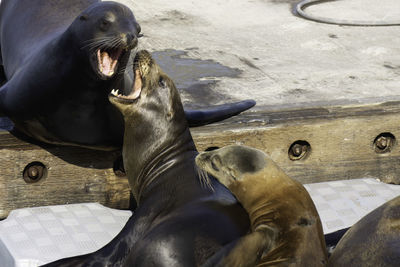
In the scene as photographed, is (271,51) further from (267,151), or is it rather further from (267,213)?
(267,213)

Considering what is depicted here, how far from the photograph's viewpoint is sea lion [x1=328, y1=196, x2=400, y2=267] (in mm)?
2738

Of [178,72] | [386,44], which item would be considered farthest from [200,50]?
[386,44]

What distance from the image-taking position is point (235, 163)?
321 cm

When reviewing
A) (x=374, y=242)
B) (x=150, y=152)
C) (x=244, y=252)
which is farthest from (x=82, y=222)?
(x=374, y=242)

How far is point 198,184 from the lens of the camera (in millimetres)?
3520

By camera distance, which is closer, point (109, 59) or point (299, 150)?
point (109, 59)

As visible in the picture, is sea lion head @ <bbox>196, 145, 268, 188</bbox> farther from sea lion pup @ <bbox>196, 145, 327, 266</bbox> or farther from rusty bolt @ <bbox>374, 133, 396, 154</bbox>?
rusty bolt @ <bbox>374, 133, 396, 154</bbox>

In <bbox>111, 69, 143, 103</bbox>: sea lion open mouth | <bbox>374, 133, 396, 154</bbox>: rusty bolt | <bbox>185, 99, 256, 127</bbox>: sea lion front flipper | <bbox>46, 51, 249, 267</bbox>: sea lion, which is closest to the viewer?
<bbox>46, 51, 249, 267</bbox>: sea lion

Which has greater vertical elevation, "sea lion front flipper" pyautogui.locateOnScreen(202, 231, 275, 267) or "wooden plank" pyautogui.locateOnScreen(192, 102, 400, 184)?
"sea lion front flipper" pyautogui.locateOnScreen(202, 231, 275, 267)

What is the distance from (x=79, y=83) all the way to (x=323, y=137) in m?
1.39

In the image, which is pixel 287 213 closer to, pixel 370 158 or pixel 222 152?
pixel 222 152

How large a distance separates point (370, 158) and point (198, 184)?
4.73 feet

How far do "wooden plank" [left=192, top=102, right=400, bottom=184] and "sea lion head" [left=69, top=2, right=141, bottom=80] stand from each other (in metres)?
0.63

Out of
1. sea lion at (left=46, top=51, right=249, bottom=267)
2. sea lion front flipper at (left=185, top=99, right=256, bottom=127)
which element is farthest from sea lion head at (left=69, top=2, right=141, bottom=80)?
Answer: sea lion front flipper at (left=185, top=99, right=256, bottom=127)
